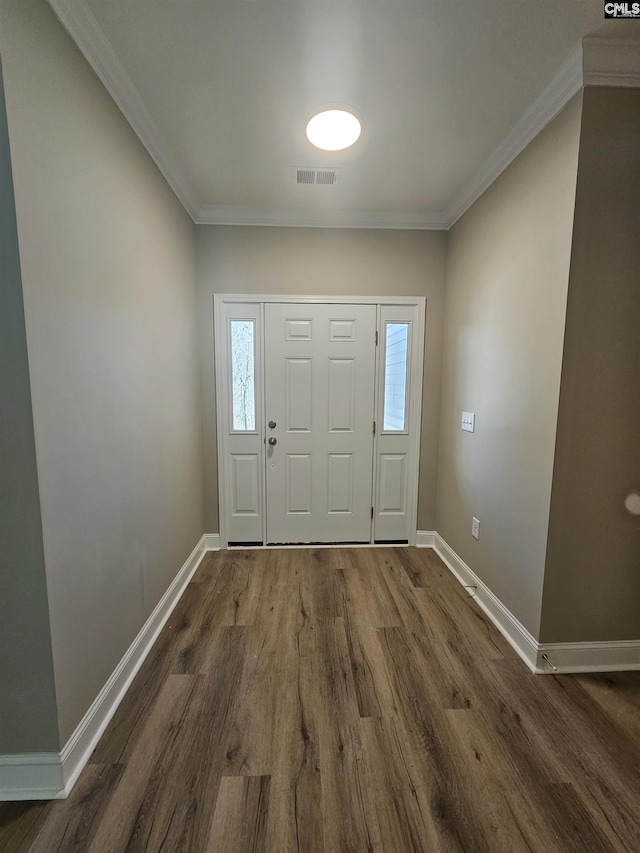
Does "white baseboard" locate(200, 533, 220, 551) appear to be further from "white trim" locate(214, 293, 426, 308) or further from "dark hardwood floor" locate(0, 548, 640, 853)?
"white trim" locate(214, 293, 426, 308)

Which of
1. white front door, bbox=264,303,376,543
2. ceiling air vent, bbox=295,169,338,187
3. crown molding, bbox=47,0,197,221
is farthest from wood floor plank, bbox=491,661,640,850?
crown molding, bbox=47,0,197,221

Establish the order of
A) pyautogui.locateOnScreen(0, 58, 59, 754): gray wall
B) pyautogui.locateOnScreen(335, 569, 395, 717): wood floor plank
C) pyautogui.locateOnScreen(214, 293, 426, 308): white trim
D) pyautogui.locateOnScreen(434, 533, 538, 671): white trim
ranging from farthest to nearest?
pyautogui.locateOnScreen(214, 293, 426, 308): white trim, pyautogui.locateOnScreen(434, 533, 538, 671): white trim, pyautogui.locateOnScreen(335, 569, 395, 717): wood floor plank, pyautogui.locateOnScreen(0, 58, 59, 754): gray wall

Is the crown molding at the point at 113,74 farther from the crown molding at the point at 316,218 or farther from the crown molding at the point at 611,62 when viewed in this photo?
the crown molding at the point at 611,62

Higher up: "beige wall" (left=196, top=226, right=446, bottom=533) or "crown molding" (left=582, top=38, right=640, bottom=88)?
"crown molding" (left=582, top=38, right=640, bottom=88)

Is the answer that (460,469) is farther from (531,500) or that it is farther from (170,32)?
(170,32)

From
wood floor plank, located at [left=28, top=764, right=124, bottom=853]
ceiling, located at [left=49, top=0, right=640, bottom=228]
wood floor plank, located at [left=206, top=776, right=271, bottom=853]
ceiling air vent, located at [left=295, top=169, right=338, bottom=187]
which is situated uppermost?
ceiling, located at [left=49, top=0, right=640, bottom=228]

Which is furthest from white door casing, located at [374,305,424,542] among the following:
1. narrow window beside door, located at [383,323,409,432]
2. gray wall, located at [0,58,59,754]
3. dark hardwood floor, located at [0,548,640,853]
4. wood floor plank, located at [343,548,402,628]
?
gray wall, located at [0,58,59,754]

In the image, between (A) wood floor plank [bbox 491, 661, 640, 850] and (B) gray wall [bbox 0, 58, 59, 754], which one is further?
(A) wood floor plank [bbox 491, 661, 640, 850]

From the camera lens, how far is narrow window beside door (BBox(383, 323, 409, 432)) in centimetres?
275

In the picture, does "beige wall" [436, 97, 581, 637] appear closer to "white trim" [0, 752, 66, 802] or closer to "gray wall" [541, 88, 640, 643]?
"gray wall" [541, 88, 640, 643]

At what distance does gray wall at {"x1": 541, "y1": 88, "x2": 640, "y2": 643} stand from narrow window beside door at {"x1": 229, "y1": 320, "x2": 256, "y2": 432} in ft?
6.76

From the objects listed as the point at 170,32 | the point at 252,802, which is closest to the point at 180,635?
the point at 252,802

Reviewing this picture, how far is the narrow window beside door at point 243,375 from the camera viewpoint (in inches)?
106

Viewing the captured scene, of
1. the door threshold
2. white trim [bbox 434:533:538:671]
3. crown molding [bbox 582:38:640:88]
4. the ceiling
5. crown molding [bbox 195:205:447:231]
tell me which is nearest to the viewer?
the ceiling
